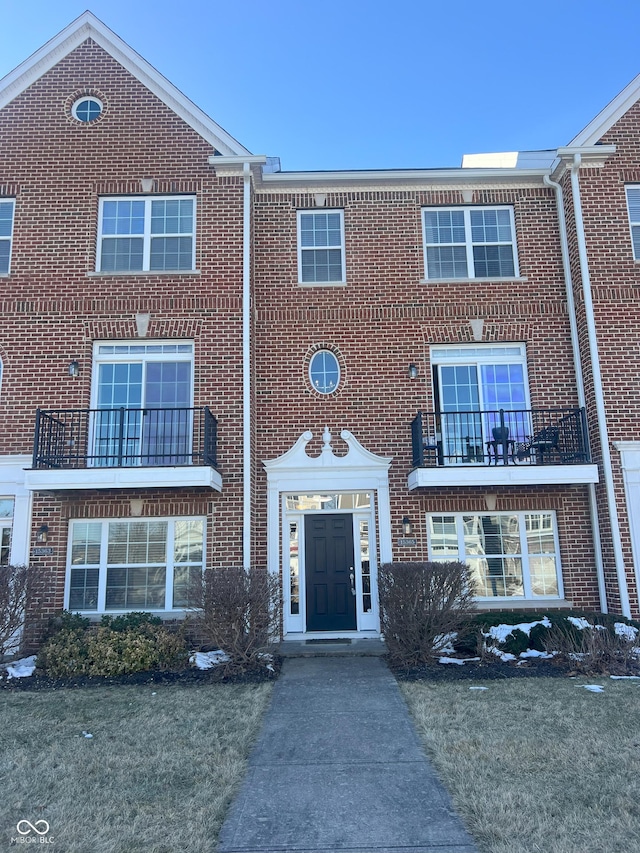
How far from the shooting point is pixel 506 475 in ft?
33.0

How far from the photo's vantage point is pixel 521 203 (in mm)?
11789

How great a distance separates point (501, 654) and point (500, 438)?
3.47 metres

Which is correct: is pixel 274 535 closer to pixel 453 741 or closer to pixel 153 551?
pixel 153 551

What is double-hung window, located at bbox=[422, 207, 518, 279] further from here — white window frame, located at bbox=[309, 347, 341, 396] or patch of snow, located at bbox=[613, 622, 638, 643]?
patch of snow, located at bbox=[613, 622, 638, 643]

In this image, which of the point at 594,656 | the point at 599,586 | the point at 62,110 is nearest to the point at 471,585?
the point at 594,656

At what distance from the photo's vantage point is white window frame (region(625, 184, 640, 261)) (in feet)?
36.9

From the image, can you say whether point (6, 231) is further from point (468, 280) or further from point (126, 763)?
point (126, 763)

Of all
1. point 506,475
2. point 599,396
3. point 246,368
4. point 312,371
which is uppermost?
point 312,371

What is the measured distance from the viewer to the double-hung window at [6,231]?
36.6 ft

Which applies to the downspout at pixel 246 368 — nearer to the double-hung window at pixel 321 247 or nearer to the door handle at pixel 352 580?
the double-hung window at pixel 321 247

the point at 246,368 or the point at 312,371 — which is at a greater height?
the point at 312,371

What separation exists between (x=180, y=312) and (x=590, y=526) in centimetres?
802

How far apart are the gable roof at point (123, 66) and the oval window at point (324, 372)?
13.2 feet

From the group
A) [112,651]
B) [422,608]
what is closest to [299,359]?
[422,608]
